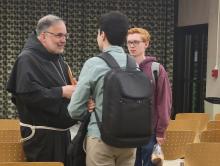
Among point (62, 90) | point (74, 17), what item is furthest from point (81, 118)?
point (74, 17)

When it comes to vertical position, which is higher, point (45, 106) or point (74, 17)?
point (74, 17)

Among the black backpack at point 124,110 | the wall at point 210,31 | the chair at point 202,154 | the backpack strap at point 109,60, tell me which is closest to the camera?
the black backpack at point 124,110

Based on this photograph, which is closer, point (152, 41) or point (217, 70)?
point (217, 70)

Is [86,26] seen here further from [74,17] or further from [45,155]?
[45,155]

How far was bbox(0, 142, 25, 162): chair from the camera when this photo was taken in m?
2.81

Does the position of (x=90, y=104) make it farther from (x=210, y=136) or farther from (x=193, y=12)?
(x=193, y=12)

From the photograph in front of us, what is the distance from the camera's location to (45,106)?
2.63m

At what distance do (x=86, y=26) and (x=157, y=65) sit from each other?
502 cm

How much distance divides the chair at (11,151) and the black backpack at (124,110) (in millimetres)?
794

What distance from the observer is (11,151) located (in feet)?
9.23

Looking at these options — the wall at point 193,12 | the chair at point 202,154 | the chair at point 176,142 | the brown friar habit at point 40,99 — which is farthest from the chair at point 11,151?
the wall at point 193,12

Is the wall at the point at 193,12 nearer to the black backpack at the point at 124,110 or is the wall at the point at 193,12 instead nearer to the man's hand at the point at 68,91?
the man's hand at the point at 68,91

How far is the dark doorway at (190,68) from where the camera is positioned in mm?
8039

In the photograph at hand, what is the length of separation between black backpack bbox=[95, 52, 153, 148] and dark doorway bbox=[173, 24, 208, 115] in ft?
19.3
